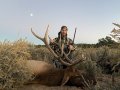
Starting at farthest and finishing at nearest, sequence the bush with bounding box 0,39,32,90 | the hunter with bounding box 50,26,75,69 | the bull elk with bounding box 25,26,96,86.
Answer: the hunter with bounding box 50,26,75,69, the bull elk with bounding box 25,26,96,86, the bush with bounding box 0,39,32,90

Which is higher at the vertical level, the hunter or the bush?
the hunter

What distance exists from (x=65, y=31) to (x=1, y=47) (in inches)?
84.4

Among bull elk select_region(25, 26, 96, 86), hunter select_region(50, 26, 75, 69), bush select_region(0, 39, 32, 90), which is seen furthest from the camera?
hunter select_region(50, 26, 75, 69)

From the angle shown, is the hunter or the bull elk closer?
the bull elk

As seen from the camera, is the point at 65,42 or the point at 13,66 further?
the point at 65,42

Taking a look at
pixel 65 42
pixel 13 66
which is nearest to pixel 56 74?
pixel 13 66

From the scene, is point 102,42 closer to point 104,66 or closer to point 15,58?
point 104,66

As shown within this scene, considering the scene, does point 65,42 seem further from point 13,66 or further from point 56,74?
point 13,66

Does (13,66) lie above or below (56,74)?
above

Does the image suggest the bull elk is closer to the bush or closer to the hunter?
the bush

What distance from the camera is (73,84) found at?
30.3ft

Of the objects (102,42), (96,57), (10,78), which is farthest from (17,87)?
(102,42)

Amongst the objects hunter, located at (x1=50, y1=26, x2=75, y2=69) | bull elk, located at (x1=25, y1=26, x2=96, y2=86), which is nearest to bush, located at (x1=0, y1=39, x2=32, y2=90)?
bull elk, located at (x1=25, y1=26, x2=96, y2=86)

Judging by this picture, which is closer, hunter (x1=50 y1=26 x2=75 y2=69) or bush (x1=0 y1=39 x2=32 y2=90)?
bush (x1=0 y1=39 x2=32 y2=90)
